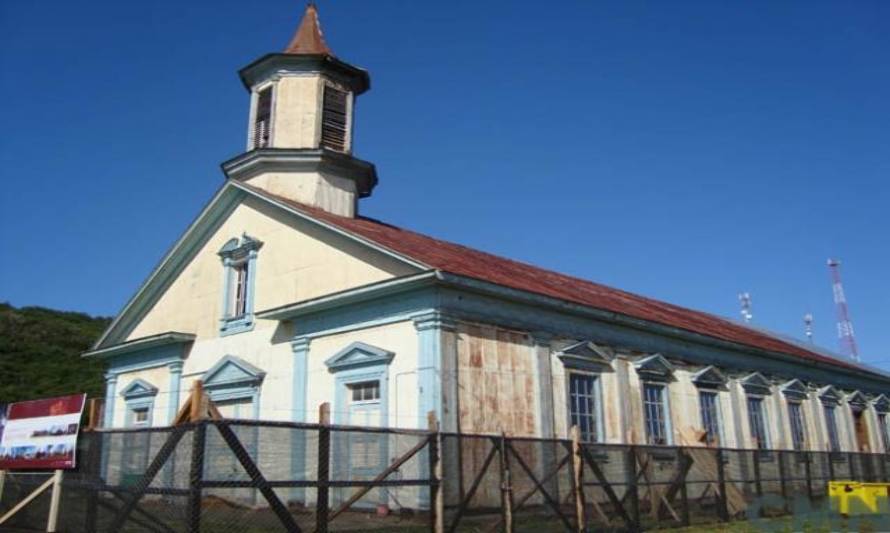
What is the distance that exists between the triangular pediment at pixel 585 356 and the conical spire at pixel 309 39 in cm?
1060

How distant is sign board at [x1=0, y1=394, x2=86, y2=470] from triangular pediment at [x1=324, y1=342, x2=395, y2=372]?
530 cm

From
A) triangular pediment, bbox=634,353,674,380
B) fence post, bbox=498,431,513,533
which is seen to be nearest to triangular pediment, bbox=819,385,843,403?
triangular pediment, bbox=634,353,674,380

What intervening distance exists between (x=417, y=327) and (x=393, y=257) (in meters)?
1.44

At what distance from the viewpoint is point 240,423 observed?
865 centimetres

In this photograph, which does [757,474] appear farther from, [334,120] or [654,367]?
[334,120]

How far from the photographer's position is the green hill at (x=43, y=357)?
3953cm

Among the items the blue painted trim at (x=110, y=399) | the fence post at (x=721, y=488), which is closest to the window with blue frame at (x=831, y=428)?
the fence post at (x=721, y=488)

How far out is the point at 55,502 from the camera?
10266 millimetres

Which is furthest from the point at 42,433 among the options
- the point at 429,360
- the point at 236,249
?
the point at 236,249

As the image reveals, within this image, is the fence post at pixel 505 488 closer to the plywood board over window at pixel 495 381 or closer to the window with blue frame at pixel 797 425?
the plywood board over window at pixel 495 381

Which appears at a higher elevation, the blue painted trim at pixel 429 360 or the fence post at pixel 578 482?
the blue painted trim at pixel 429 360

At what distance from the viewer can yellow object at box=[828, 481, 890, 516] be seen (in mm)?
14227

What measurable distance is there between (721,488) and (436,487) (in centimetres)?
735

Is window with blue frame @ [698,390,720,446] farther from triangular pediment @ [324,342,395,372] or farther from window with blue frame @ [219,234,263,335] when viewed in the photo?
window with blue frame @ [219,234,263,335]
